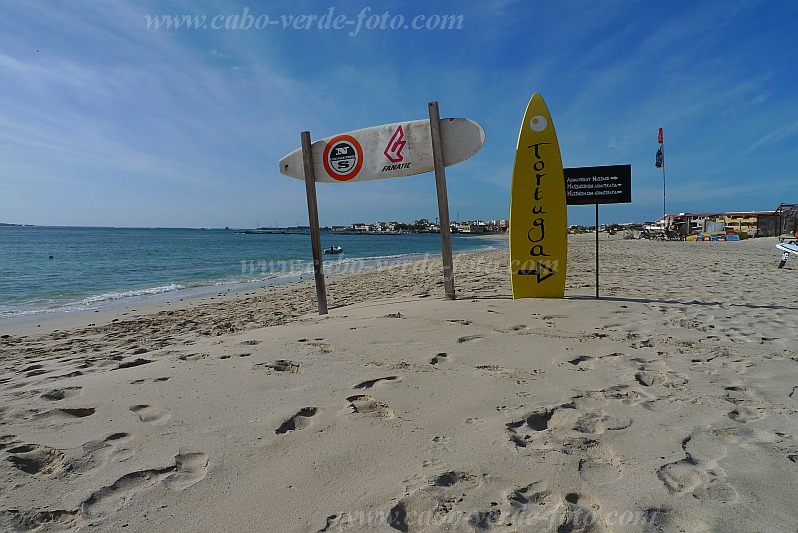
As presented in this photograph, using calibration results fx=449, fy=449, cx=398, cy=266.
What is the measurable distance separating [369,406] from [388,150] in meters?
4.82

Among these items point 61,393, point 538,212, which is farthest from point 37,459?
point 538,212

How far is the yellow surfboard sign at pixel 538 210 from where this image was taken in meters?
6.75

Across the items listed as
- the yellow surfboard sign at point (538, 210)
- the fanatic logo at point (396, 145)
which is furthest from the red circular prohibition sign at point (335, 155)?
the yellow surfboard sign at point (538, 210)

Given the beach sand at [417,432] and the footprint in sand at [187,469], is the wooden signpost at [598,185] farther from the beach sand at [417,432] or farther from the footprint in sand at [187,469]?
the footprint in sand at [187,469]

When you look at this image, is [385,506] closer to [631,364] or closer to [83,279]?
[631,364]

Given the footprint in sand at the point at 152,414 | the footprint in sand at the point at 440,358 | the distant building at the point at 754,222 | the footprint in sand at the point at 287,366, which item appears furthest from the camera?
the distant building at the point at 754,222

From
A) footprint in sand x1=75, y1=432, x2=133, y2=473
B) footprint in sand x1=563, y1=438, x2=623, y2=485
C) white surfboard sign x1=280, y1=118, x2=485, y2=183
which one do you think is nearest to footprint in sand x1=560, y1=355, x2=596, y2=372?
footprint in sand x1=563, y1=438, x2=623, y2=485

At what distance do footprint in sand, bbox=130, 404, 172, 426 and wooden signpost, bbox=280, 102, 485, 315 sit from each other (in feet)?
13.7

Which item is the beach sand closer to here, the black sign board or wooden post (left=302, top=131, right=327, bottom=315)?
wooden post (left=302, top=131, right=327, bottom=315)

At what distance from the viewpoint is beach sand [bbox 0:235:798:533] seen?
6.26 feet

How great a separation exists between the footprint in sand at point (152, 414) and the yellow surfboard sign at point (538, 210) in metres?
5.23

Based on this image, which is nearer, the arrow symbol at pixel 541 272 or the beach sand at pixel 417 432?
the beach sand at pixel 417 432

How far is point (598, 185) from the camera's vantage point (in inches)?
273

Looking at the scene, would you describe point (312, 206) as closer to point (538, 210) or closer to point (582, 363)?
point (538, 210)
